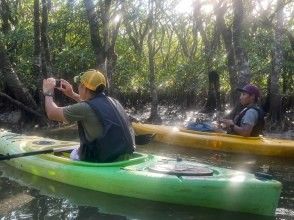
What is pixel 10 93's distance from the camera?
37.0 feet

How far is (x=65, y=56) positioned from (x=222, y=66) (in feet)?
13.3

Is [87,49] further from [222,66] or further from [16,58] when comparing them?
[222,66]

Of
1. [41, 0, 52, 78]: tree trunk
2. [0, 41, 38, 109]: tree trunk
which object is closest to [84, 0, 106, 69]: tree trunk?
[41, 0, 52, 78]: tree trunk

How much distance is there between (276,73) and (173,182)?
622cm

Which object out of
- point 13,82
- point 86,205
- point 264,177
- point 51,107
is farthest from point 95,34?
point 264,177

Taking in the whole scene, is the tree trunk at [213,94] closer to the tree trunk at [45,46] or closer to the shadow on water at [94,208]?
the tree trunk at [45,46]

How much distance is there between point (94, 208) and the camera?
4.76 m

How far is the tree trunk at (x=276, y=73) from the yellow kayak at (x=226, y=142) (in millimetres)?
2619

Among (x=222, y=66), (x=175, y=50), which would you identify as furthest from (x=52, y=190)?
(x=175, y=50)

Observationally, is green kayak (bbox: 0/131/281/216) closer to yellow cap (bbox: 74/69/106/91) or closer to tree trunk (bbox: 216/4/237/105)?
yellow cap (bbox: 74/69/106/91)

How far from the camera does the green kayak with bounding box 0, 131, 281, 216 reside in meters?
4.32

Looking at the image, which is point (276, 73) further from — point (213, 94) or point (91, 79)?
point (91, 79)

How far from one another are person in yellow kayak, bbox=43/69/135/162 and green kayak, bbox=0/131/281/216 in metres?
0.17

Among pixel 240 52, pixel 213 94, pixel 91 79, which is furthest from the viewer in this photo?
pixel 213 94
